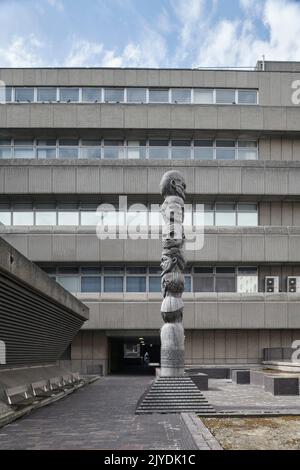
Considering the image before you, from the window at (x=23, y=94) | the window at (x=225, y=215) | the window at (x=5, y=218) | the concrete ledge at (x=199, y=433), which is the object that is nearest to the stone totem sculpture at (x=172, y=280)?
the concrete ledge at (x=199, y=433)

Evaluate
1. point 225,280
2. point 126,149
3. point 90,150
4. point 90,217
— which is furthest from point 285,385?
point 90,150

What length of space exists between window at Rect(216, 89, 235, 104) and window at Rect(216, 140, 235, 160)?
2858 millimetres

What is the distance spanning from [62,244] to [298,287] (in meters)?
15.5

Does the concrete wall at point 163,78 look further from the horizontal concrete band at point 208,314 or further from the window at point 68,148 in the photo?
the horizontal concrete band at point 208,314

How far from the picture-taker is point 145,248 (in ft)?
129

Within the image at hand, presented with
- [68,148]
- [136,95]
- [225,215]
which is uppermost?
[136,95]

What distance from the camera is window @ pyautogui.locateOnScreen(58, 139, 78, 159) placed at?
140 ft

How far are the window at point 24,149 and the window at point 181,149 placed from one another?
9.66 meters

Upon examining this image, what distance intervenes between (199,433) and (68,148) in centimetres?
3234

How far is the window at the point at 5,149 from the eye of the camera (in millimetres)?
42469

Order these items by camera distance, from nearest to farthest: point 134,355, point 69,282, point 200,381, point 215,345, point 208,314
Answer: point 200,381 < point 208,314 < point 215,345 < point 69,282 < point 134,355

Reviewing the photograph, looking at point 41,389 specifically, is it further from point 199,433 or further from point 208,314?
point 208,314

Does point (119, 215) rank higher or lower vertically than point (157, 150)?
lower

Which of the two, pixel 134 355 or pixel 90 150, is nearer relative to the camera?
pixel 90 150
